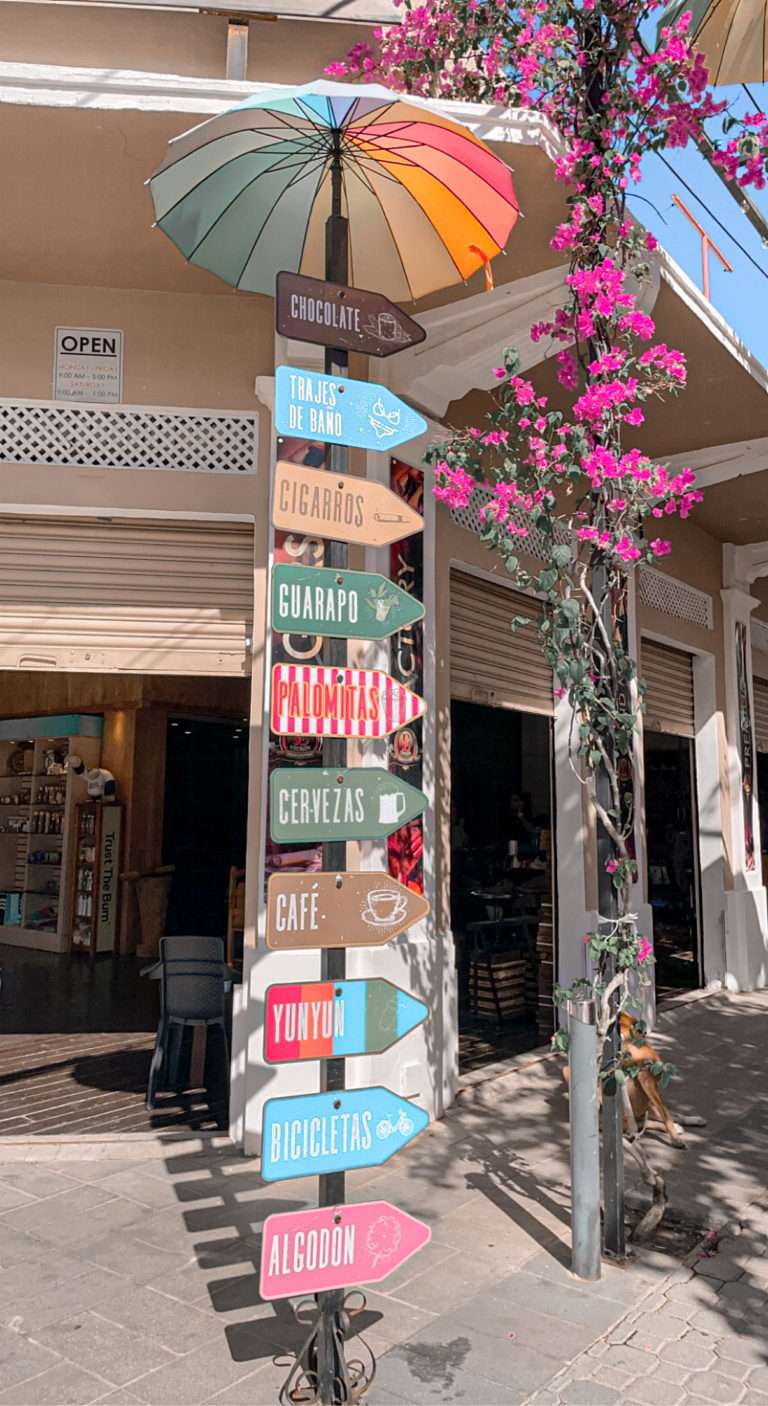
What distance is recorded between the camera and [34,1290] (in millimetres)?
3553

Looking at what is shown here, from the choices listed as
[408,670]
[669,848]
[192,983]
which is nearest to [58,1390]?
[192,983]

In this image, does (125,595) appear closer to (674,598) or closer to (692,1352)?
(692,1352)

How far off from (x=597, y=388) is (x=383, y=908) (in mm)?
2313

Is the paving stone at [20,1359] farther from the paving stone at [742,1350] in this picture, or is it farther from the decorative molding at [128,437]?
the decorative molding at [128,437]

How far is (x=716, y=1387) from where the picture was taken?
118 inches

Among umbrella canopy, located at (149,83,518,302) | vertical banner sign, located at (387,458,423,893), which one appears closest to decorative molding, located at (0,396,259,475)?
vertical banner sign, located at (387,458,423,893)

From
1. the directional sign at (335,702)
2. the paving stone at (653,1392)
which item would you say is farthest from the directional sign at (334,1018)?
the paving stone at (653,1392)

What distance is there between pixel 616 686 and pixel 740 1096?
360cm

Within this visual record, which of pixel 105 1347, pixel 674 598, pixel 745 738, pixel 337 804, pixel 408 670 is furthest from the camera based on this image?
pixel 745 738

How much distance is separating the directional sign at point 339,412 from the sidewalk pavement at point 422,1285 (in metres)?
2.95

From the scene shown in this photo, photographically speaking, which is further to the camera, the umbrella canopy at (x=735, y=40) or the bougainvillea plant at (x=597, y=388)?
the umbrella canopy at (x=735, y=40)

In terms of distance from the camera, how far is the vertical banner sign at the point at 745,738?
1056 centimetres

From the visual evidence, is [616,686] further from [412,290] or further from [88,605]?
[88,605]

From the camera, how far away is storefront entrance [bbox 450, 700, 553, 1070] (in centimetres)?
796
